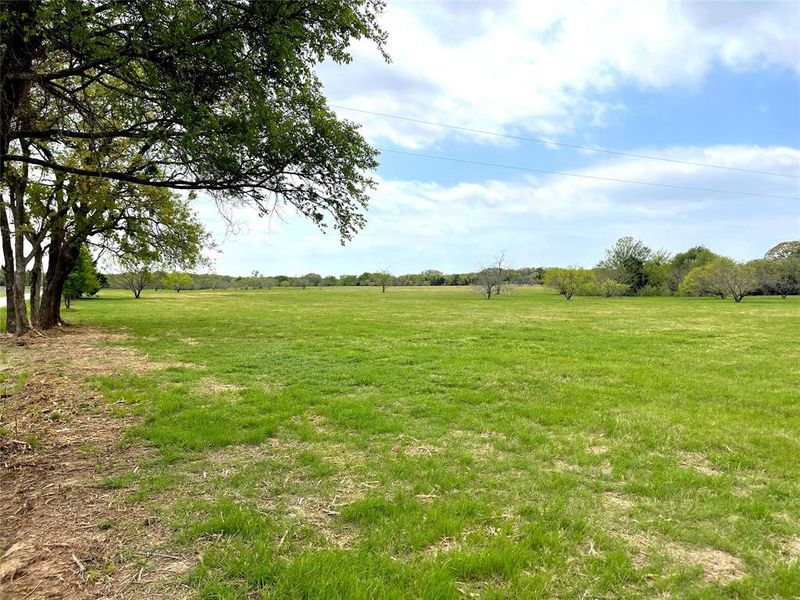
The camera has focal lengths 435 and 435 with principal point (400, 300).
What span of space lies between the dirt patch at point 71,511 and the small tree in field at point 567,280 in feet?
191

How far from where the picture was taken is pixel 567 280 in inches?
2334

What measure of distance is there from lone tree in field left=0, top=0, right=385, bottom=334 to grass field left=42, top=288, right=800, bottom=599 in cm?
353

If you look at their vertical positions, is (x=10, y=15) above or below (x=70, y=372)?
above

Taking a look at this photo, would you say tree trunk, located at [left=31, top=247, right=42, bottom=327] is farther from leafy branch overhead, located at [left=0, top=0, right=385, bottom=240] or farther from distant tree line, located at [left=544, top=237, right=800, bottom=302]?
distant tree line, located at [left=544, top=237, right=800, bottom=302]

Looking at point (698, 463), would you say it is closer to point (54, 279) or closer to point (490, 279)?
point (54, 279)

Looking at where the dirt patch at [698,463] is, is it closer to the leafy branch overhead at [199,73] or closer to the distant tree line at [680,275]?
the leafy branch overhead at [199,73]

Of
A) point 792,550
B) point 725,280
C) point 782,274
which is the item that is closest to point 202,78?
point 792,550

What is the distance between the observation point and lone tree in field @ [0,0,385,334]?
4.23 m

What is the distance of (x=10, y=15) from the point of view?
3943 mm

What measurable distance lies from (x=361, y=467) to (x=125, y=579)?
234cm

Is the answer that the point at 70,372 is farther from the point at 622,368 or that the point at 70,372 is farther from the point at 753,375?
the point at 753,375

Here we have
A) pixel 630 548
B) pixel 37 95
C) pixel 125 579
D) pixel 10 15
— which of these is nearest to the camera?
pixel 125 579

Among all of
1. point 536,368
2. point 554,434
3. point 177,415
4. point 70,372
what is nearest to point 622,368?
point 536,368

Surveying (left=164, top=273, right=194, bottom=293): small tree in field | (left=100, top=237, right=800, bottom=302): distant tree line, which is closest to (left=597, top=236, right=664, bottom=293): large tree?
(left=100, top=237, right=800, bottom=302): distant tree line
